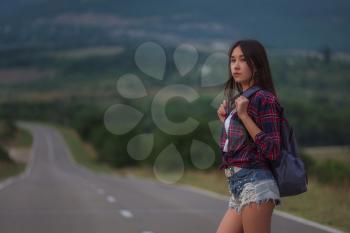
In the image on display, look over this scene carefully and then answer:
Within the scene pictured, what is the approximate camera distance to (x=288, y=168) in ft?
15.5

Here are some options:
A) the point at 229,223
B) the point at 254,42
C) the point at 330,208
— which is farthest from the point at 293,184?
the point at 330,208

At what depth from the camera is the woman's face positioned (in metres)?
4.98

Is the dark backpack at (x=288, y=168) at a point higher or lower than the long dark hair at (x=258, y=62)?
lower

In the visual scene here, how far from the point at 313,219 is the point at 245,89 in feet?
28.2

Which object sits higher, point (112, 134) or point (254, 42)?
point (254, 42)

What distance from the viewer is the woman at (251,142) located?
15.6ft

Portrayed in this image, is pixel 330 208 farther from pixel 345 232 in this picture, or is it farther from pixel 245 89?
pixel 245 89

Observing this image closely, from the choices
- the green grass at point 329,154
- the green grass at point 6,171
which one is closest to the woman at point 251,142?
the green grass at point 6,171

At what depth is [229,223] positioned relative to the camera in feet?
16.4

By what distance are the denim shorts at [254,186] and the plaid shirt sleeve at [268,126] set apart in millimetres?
133

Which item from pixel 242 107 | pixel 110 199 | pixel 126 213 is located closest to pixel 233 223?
pixel 242 107

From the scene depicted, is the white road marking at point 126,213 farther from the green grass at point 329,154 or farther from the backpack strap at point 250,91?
the green grass at point 329,154

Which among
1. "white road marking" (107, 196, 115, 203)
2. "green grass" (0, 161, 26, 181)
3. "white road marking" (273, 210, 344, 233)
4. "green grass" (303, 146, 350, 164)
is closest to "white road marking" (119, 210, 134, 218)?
"white road marking" (273, 210, 344, 233)

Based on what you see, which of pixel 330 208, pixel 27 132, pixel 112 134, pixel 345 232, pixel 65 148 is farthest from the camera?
pixel 27 132
